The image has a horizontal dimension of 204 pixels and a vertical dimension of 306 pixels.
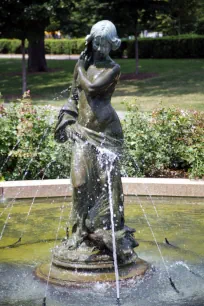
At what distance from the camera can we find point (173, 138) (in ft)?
37.9

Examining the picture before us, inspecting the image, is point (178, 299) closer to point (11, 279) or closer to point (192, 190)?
point (11, 279)

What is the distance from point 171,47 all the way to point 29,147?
3066cm

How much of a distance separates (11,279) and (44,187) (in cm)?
332

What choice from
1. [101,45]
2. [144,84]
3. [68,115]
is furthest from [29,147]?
[144,84]

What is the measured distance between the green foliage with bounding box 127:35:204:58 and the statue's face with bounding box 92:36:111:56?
33158mm

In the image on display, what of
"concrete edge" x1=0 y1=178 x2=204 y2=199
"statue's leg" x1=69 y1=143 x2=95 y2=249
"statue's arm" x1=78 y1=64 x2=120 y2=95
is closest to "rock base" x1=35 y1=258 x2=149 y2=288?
"statue's leg" x1=69 y1=143 x2=95 y2=249

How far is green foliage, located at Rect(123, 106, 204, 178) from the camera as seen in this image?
11.1 m

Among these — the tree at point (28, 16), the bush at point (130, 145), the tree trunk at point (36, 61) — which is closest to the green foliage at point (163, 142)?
the bush at point (130, 145)

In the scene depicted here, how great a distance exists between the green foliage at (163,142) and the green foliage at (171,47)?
1099 inches

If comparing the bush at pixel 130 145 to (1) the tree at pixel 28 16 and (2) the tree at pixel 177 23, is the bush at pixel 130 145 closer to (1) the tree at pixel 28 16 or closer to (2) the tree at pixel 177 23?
(1) the tree at pixel 28 16

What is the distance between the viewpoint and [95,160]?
6602mm

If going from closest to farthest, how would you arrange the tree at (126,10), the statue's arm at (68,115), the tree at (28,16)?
the statue's arm at (68,115)
the tree at (28,16)
the tree at (126,10)

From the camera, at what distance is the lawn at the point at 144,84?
2516cm

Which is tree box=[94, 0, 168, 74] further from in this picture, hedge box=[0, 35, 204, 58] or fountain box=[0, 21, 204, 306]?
fountain box=[0, 21, 204, 306]
